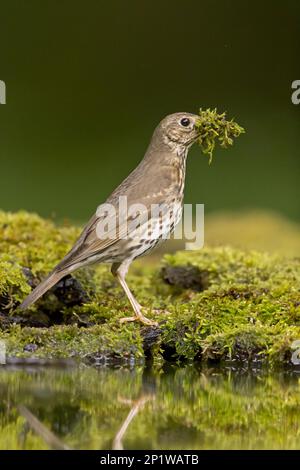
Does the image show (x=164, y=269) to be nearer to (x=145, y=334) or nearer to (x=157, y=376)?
(x=145, y=334)

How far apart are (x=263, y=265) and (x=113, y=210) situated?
158cm

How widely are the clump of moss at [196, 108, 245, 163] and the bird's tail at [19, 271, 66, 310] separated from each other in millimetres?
1277

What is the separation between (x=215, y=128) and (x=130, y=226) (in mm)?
927

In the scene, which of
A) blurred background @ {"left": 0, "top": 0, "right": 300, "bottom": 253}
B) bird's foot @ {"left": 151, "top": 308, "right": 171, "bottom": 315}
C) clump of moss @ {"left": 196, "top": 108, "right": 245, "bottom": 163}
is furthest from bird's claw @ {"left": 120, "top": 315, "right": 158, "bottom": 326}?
blurred background @ {"left": 0, "top": 0, "right": 300, "bottom": 253}

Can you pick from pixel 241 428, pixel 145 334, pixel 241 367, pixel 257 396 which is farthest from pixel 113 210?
pixel 241 428

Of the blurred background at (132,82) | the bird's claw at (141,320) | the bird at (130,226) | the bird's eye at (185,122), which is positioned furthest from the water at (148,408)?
the blurred background at (132,82)

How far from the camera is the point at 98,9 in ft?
45.2

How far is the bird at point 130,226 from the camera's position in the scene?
5.91 m

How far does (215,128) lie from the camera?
21.3 ft

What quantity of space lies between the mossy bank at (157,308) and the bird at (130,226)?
7.7 inches

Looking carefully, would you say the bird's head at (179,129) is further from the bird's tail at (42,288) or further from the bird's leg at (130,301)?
the bird's tail at (42,288)

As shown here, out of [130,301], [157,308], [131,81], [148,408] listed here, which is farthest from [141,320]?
[131,81]

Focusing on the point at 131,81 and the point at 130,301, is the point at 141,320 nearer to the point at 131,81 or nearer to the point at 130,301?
the point at 130,301
